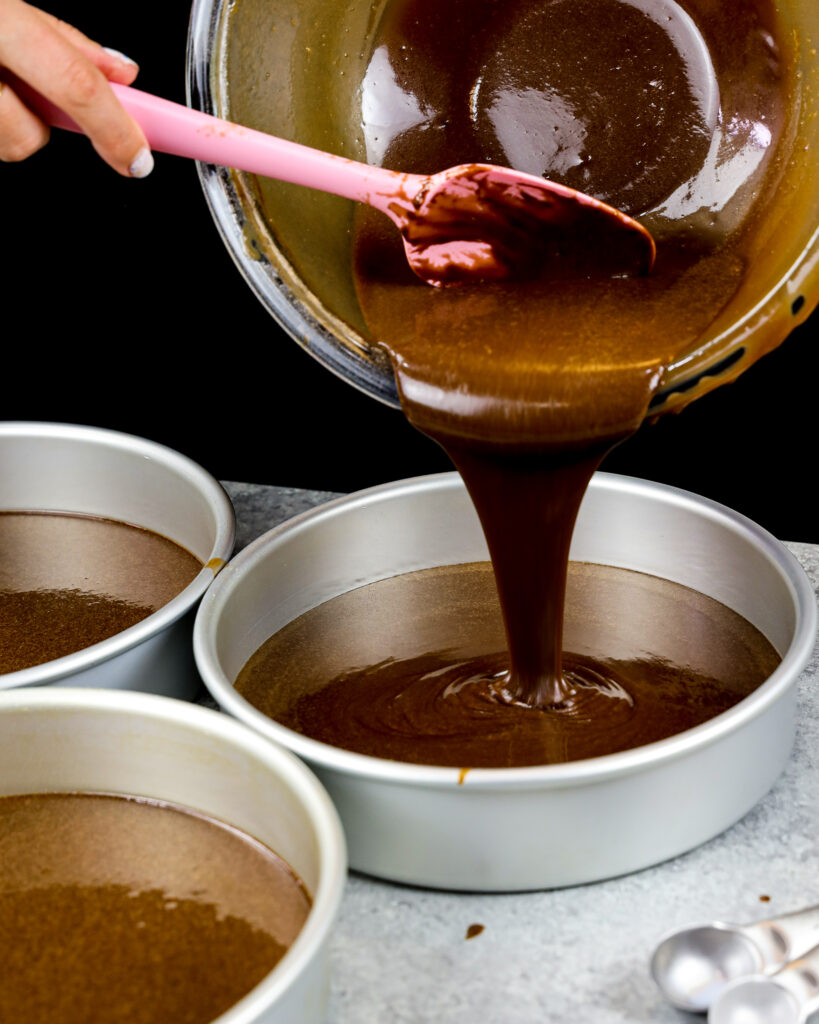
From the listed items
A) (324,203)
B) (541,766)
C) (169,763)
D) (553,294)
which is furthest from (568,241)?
(169,763)

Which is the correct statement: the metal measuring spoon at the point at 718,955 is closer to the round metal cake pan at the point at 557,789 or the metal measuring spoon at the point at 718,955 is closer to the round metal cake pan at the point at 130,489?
the round metal cake pan at the point at 557,789

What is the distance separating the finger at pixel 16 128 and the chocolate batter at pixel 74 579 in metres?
0.60

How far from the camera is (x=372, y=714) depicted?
57.4 inches

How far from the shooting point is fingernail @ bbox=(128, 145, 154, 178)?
1.32 metres

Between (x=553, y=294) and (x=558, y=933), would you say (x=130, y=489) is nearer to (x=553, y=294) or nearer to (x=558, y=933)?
(x=553, y=294)

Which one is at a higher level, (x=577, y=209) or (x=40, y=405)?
(x=577, y=209)

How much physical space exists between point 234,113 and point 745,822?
2.97ft

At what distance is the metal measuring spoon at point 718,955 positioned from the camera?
1054mm

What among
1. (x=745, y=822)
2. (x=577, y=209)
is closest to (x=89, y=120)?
(x=577, y=209)

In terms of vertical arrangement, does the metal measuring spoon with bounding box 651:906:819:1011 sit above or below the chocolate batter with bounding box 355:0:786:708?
below

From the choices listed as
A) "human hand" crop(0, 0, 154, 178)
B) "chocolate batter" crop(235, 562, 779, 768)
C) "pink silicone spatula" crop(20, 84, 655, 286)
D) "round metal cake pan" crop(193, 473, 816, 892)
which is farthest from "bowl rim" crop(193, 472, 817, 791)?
"human hand" crop(0, 0, 154, 178)

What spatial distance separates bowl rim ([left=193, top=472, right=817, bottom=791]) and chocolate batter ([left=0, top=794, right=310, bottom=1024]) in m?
0.13

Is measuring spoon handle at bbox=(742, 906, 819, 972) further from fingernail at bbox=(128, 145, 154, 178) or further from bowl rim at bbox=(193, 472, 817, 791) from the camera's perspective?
fingernail at bbox=(128, 145, 154, 178)

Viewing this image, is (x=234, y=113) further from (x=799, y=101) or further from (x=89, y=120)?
(x=799, y=101)
